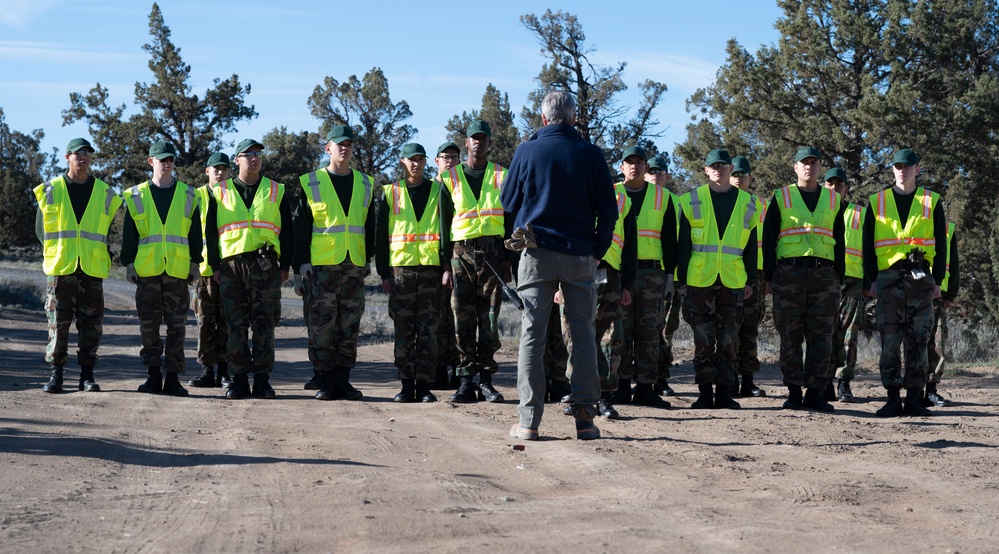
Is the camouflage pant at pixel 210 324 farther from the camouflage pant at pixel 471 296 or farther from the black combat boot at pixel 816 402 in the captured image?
the black combat boot at pixel 816 402

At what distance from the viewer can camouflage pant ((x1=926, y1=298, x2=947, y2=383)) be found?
12.2 meters

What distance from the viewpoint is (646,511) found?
5.69 metres

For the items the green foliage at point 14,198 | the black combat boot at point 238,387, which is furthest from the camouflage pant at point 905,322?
the green foliage at point 14,198

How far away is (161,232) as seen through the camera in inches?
463

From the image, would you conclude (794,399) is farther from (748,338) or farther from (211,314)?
(211,314)

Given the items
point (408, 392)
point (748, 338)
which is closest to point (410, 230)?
point (408, 392)

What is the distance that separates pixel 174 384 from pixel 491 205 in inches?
154

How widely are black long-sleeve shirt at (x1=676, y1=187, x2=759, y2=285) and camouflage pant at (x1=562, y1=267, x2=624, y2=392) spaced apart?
103 centimetres

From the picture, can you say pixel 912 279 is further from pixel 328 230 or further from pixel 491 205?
pixel 328 230

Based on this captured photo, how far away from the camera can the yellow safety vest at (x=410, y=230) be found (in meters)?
11.1

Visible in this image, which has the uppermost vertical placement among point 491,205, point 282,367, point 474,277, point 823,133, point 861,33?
point 861,33

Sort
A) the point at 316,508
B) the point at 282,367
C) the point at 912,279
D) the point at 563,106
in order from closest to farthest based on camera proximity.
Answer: the point at 316,508 → the point at 563,106 → the point at 912,279 → the point at 282,367

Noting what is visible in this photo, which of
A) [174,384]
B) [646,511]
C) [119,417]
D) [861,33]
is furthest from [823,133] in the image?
[646,511]

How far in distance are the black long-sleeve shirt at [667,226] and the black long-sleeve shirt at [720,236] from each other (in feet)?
0.24
